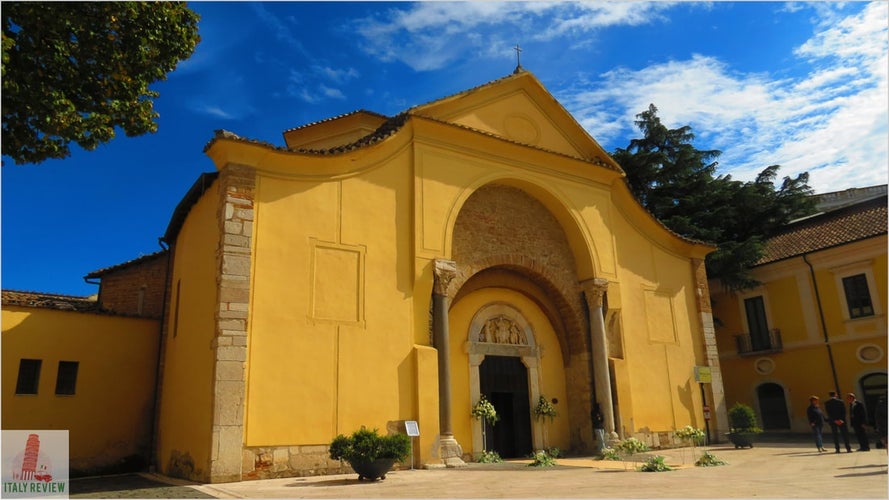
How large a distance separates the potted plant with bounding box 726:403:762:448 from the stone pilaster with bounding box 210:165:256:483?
13346 mm

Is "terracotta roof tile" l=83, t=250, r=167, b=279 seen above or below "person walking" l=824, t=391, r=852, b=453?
above

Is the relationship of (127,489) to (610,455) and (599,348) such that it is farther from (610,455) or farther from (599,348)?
(599,348)

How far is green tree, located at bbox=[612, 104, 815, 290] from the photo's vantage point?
26062mm

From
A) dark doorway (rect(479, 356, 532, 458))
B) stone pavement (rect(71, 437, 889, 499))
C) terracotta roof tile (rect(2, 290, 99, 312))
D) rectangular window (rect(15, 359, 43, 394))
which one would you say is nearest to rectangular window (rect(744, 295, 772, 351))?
stone pavement (rect(71, 437, 889, 499))

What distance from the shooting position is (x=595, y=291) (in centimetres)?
1755

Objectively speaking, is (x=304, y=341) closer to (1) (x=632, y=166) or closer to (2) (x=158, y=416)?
(2) (x=158, y=416)

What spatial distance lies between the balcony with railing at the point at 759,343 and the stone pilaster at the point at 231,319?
19.8 m

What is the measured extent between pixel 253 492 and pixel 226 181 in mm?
5914

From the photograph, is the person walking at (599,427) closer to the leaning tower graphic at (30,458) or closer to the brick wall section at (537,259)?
the brick wall section at (537,259)

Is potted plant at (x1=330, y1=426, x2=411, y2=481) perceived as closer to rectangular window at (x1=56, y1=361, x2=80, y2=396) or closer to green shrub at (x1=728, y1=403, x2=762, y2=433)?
rectangular window at (x1=56, y1=361, x2=80, y2=396)

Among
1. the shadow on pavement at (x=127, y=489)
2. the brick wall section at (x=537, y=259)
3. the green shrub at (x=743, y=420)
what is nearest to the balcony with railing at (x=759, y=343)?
the green shrub at (x=743, y=420)

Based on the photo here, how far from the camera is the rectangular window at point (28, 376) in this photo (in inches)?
541

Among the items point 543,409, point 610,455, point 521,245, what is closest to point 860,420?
point 610,455

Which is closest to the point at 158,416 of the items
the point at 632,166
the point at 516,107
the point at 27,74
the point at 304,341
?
the point at 304,341
